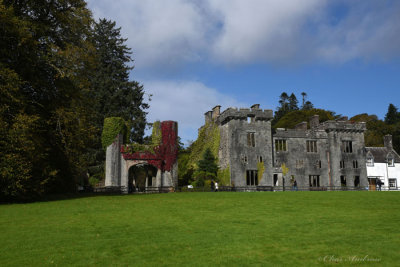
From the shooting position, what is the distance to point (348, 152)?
51.1 m

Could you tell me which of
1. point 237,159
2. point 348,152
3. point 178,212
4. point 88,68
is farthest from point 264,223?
point 348,152

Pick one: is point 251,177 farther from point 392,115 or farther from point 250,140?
point 392,115

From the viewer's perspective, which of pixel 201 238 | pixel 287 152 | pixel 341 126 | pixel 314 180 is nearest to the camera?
pixel 201 238

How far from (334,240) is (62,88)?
65.2ft

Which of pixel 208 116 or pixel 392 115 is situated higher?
pixel 392 115

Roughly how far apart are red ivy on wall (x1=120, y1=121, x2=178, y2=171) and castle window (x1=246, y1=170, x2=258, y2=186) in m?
10.6

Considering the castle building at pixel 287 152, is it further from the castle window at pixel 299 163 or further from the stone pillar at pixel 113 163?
the stone pillar at pixel 113 163

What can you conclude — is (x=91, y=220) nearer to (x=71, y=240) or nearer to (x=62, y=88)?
(x=71, y=240)

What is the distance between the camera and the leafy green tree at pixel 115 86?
50.8 metres

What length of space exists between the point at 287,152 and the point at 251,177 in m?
7.15

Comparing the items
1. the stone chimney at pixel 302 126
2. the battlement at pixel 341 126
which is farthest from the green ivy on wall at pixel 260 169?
the battlement at pixel 341 126

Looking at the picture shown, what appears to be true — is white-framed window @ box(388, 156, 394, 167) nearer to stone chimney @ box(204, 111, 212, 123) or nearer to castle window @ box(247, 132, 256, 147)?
castle window @ box(247, 132, 256, 147)

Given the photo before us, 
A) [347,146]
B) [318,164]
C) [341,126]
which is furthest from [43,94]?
[347,146]

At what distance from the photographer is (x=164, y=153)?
3822 cm
